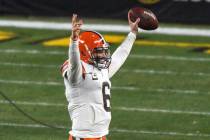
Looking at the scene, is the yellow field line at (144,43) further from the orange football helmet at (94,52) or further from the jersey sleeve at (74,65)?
the jersey sleeve at (74,65)

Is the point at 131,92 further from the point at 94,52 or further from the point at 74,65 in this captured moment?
the point at 74,65

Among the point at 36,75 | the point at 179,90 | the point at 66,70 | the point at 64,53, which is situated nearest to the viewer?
the point at 66,70

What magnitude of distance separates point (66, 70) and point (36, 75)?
6342 mm

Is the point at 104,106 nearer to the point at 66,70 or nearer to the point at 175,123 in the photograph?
the point at 66,70

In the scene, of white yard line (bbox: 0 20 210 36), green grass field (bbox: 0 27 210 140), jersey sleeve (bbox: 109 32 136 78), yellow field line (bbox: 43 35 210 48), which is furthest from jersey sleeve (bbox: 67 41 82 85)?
white yard line (bbox: 0 20 210 36)

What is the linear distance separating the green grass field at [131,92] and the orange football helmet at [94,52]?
2822 millimetres

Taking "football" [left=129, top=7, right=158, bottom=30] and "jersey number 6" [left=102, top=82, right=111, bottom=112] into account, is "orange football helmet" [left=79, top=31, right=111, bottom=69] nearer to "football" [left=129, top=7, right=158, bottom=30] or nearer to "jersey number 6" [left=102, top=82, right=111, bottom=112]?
"jersey number 6" [left=102, top=82, right=111, bottom=112]

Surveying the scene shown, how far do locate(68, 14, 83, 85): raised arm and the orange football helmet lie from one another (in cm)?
20

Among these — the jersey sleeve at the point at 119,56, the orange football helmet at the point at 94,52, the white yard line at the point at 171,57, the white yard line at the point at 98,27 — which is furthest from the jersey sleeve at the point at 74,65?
the white yard line at the point at 98,27

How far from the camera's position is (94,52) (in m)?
6.86

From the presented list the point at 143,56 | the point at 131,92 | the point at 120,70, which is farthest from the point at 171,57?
the point at 131,92

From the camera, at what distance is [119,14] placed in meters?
18.0

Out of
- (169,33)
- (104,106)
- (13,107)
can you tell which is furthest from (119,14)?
(104,106)

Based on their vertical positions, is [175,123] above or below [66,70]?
below
